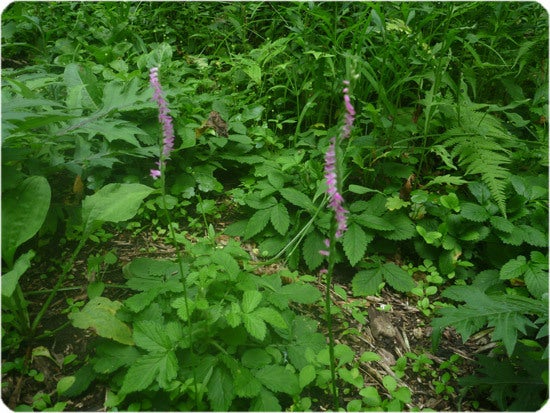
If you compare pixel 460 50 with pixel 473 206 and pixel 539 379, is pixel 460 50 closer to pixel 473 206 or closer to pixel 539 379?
pixel 473 206

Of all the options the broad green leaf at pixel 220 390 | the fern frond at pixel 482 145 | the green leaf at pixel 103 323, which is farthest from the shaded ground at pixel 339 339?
the fern frond at pixel 482 145

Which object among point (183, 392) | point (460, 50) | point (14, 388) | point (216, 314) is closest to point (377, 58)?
point (460, 50)

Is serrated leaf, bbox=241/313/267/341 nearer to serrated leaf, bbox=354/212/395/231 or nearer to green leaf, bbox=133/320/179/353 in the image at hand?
green leaf, bbox=133/320/179/353

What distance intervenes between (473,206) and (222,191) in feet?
5.50

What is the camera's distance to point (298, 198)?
2742 mm

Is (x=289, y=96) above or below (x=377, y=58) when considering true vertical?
below

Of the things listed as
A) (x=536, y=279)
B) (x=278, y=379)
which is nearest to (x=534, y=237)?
(x=536, y=279)

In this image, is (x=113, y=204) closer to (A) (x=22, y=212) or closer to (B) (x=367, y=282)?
(A) (x=22, y=212)

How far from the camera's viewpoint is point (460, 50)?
357 centimetres

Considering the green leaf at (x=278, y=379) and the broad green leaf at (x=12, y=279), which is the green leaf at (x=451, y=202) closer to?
the green leaf at (x=278, y=379)

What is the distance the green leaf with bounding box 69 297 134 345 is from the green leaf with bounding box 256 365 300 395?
0.58 meters

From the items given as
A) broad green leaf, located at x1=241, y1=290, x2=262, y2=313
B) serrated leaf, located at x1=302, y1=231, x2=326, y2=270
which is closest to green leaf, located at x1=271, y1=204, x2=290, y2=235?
serrated leaf, located at x1=302, y1=231, x2=326, y2=270

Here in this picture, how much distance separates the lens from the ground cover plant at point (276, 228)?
1886 mm

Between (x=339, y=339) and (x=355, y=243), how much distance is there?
55 centimetres
